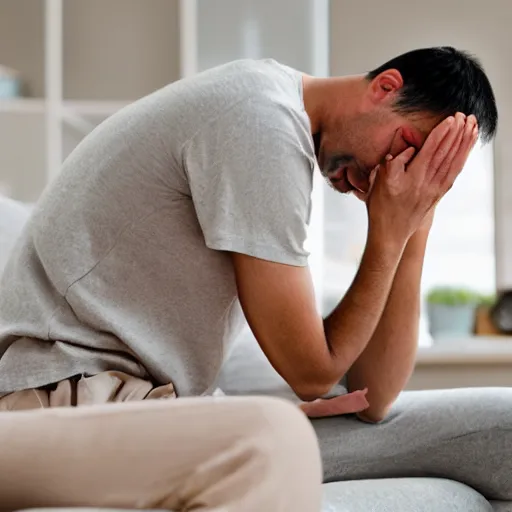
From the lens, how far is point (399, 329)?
173 cm

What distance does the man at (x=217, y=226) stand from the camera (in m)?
1.30

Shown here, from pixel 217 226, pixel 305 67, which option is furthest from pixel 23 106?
pixel 217 226

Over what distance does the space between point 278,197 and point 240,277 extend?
12 centimetres

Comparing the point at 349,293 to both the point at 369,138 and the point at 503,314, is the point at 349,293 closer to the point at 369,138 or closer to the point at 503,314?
the point at 369,138

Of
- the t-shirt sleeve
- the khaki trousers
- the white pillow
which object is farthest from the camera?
the white pillow

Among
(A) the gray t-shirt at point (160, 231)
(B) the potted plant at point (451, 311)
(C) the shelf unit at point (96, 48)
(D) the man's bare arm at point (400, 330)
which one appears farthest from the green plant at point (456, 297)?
(A) the gray t-shirt at point (160, 231)

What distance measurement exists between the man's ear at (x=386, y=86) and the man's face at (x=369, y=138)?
0.06ft

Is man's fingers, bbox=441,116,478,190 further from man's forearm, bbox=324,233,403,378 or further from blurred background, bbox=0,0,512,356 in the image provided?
blurred background, bbox=0,0,512,356

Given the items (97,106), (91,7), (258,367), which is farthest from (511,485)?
(91,7)

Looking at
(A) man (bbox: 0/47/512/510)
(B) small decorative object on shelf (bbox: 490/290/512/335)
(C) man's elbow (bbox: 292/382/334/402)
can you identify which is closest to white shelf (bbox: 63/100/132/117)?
(B) small decorative object on shelf (bbox: 490/290/512/335)

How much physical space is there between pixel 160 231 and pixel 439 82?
0.48 meters

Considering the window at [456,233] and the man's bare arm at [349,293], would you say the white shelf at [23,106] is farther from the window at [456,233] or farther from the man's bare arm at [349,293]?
the man's bare arm at [349,293]

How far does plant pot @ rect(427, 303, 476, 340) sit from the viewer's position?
366 cm

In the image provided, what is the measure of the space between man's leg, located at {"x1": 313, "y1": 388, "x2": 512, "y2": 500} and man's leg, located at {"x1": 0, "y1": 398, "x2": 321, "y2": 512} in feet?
2.40
